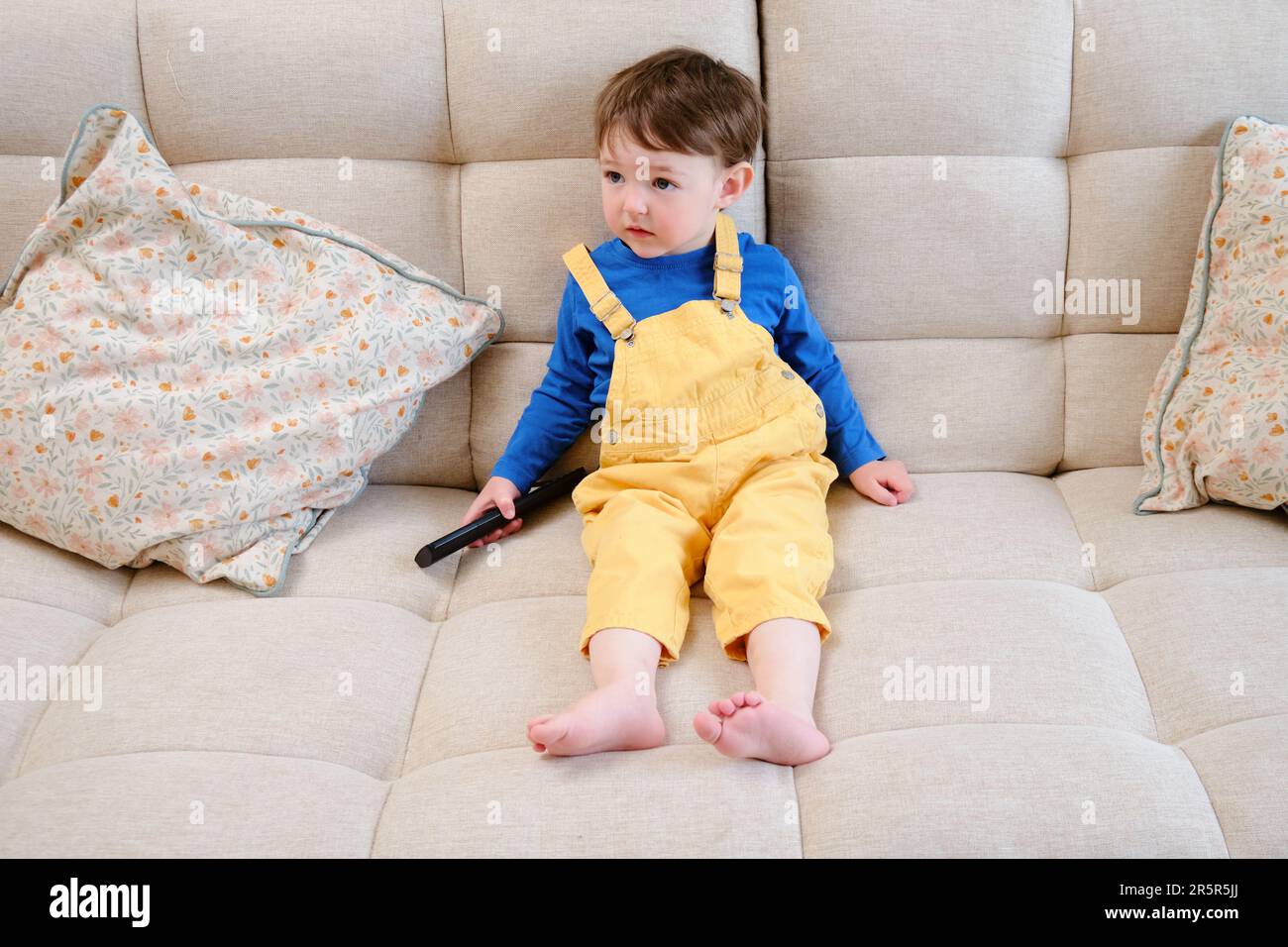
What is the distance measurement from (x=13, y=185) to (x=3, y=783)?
95 cm

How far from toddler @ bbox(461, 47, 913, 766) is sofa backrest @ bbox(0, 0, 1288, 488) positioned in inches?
4.0

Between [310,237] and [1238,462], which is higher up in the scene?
[310,237]

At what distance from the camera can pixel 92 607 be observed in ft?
4.67

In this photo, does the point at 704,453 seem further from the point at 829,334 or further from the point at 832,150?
the point at 832,150

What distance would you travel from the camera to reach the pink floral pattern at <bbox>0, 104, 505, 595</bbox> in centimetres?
144

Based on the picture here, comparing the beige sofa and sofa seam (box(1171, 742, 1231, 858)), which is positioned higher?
the beige sofa

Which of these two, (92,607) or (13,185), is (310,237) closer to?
(13,185)

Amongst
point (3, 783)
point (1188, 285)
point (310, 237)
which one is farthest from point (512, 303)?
point (1188, 285)

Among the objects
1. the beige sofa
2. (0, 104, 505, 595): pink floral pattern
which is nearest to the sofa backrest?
the beige sofa

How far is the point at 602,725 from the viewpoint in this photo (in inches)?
43.2

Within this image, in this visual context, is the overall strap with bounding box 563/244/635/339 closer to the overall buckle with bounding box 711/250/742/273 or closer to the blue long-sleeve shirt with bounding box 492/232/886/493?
the blue long-sleeve shirt with bounding box 492/232/886/493

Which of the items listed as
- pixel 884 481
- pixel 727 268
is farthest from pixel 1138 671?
pixel 727 268

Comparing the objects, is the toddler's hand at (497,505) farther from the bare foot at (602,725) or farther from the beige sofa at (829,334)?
the bare foot at (602,725)

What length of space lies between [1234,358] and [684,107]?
33.1 inches
